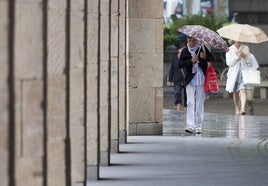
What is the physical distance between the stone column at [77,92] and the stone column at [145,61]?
23.1ft

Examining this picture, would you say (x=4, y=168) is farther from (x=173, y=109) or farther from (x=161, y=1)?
(x=173, y=109)

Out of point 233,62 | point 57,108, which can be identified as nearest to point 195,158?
point 57,108

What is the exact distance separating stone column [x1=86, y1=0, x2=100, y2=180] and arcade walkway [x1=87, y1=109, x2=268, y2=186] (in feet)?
0.80

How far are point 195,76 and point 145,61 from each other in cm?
92

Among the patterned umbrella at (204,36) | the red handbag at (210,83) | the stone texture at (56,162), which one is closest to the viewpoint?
the stone texture at (56,162)

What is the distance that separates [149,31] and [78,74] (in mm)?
7357

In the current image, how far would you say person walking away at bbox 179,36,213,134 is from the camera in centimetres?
1731

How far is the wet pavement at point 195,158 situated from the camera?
11469mm

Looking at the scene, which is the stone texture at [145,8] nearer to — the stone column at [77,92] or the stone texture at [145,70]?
the stone texture at [145,70]

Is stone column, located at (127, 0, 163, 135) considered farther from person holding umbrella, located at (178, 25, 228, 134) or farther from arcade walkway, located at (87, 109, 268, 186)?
person holding umbrella, located at (178, 25, 228, 134)

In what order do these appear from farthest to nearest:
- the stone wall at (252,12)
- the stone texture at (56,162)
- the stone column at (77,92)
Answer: the stone wall at (252,12)
the stone column at (77,92)
the stone texture at (56,162)

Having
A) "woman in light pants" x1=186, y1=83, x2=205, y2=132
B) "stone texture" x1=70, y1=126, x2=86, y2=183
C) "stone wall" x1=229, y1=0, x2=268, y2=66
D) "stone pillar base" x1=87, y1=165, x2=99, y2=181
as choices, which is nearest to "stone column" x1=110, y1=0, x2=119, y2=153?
"stone pillar base" x1=87, y1=165, x2=99, y2=181

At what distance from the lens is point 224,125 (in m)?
19.9

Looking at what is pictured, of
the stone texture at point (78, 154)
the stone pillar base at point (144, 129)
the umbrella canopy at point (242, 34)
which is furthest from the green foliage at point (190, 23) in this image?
the stone texture at point (78, 154)
